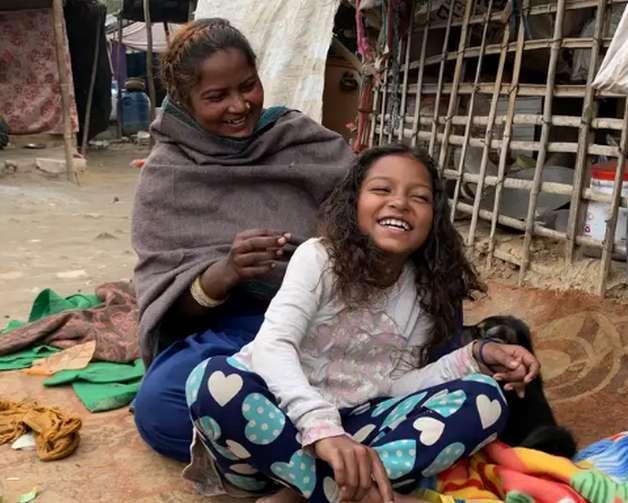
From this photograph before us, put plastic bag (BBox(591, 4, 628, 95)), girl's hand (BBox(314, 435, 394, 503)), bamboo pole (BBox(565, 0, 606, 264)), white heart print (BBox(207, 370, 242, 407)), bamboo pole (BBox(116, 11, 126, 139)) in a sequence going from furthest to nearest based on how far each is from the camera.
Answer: bamboo pole (BBox(116, 11, 126, 139)) < bamboo pole (BBox(565, 0, 606, 264)) < plastic bag (BBox(591, 4, 628, 95)) < white heart print (BBox(207, 370, 242, 407)) < girl's hand (BBox(314, 435, 394, 503))

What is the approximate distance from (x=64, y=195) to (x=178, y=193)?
625cm

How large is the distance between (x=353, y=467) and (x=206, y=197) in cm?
102

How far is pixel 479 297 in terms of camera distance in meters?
3.85

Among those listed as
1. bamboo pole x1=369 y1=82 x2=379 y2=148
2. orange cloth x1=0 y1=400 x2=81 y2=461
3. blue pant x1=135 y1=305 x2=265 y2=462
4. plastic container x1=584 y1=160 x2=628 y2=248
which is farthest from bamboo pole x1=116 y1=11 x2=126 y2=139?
blue pant x1=135 y1=305 x2=265 y2=462

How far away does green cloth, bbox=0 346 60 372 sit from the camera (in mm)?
3057

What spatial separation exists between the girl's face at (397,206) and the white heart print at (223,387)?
47 centimetres

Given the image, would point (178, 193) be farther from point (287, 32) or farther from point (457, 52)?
point (287, 32)

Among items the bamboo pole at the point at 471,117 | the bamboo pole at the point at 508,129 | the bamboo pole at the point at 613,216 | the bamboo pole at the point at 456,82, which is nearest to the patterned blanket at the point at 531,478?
Answer: the bamboo pole at the point at 613,216

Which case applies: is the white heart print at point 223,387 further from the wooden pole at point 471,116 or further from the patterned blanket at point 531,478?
the wooden pole at point 471,116

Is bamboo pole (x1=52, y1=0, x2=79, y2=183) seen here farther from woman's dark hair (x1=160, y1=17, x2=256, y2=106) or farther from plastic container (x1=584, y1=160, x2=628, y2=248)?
woman's dark hair (x1=160, y1=17, x2=256, y2=106)

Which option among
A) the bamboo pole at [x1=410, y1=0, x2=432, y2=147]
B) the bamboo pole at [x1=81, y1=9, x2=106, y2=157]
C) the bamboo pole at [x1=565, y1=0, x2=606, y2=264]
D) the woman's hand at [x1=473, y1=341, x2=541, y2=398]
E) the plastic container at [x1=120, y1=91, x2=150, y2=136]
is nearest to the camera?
the woman's hand at [x1=473, y1=341, x2=541, y2=398]

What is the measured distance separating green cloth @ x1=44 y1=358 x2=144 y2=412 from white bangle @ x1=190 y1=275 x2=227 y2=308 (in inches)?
27.7

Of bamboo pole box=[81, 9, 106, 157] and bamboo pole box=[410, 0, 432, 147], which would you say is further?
bamboo pole box=[81, 9, 106, 157]

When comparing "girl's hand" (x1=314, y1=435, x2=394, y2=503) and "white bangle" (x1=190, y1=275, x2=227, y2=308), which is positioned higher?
"white bangle" (x1=190, y1=275, x2=227, y2=308)
